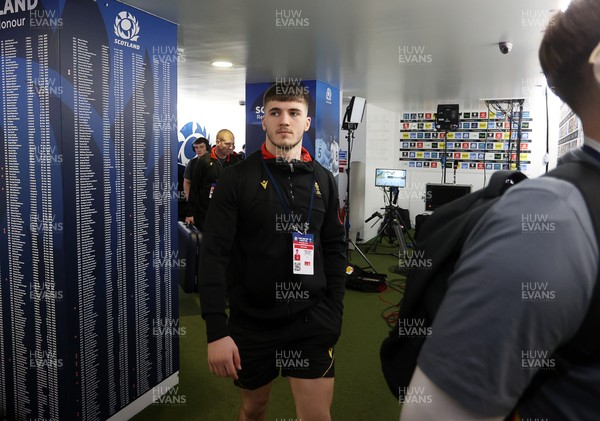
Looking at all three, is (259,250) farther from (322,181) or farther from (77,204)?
(77,204)

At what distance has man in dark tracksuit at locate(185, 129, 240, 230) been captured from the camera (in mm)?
5039

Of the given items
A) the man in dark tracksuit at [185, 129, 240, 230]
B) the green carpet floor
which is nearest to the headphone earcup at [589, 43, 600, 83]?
the green carpet floor

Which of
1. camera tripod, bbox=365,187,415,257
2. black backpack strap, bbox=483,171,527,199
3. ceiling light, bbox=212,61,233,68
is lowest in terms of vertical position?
camera tripod, bbox=365,187,415,257

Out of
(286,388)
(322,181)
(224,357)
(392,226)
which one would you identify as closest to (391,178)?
(392,226)

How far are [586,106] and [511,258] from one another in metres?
0.23

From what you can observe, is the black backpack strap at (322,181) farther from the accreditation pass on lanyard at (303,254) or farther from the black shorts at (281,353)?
the black shorts at (281,353)

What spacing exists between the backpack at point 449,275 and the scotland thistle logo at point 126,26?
7.55ft

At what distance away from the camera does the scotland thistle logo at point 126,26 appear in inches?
97.3

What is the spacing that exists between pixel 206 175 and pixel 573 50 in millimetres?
4695

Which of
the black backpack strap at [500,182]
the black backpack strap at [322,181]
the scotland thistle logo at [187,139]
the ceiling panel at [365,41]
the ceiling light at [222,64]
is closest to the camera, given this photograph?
the black backpack strap at [500,182]

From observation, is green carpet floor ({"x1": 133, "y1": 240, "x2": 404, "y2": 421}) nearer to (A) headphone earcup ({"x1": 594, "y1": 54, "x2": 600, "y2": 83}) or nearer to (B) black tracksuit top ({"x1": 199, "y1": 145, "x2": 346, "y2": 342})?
(B) black tracksuit top ({"x1": 199, "y1": 145, "x2": 346, "y2": 342})

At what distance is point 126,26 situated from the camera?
2.53 m

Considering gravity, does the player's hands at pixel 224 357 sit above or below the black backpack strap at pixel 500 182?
below

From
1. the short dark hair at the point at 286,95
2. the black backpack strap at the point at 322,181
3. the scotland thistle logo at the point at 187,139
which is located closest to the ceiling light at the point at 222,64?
the short dark hair at the point at 286,95
